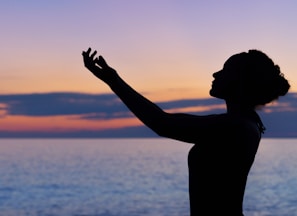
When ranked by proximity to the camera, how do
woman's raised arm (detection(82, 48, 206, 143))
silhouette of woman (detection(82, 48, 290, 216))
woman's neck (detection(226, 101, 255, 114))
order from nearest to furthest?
1. woman's raised arm (detection(82, 48, 206, 143))
2. silhouette of woman (detection(82, 48, 290, 216))
3. woman's neck (detection(226, 101, 255, 114))

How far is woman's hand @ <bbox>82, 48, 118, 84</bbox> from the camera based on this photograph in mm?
3254

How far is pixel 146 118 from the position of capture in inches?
128

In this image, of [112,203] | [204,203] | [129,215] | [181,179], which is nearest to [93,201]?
[112,203]

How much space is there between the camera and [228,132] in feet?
11.2

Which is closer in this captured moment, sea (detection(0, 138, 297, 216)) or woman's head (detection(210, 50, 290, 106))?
woman's head (detection(210, 50, 290, 106))

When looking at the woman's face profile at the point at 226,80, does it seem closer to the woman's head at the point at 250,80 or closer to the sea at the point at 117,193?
the woman's head at the point at 250,80

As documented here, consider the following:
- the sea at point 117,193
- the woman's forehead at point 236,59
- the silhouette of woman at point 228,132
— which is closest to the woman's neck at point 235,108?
the silhouette of woman at point 228,132

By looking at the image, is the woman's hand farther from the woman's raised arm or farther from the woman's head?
the woman's head

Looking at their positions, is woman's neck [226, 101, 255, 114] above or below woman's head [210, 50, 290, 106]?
below

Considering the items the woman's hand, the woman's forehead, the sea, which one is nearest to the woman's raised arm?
the woman's hand

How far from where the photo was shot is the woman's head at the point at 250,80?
345 cm

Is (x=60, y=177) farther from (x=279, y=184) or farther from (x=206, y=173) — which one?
(x=206, y=173)

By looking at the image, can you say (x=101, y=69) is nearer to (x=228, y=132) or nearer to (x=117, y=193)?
(x=228, y=132)

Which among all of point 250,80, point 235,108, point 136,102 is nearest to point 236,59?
point 250,80
